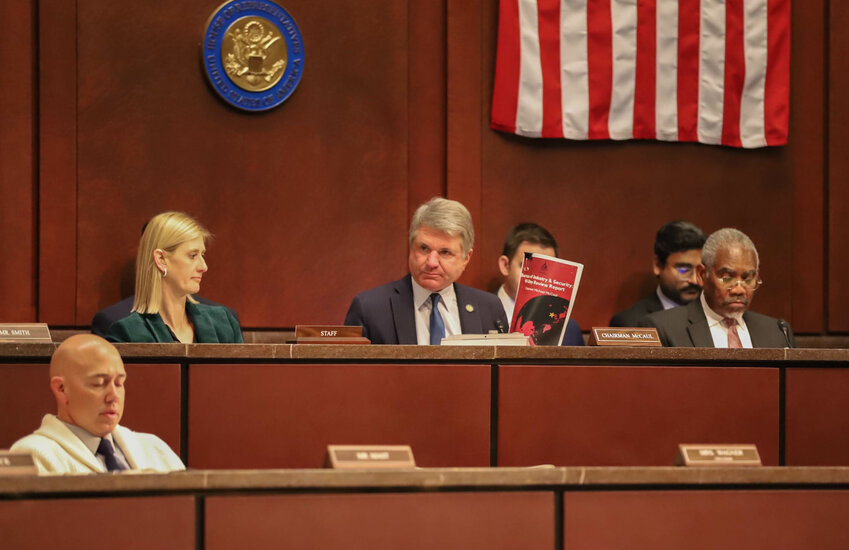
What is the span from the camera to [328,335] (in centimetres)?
345

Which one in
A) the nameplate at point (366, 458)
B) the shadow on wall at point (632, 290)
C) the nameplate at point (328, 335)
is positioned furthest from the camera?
the shadow on wall at point (632, 290)

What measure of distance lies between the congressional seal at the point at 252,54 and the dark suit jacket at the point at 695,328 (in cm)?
241

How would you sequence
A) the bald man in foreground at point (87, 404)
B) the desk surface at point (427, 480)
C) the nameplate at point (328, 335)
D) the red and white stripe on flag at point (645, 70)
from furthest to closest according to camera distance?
the red and white stripe on flag at point (645, 70) → the nameplate at point (328, 335) → the bald man in foreground at point (87, 404) → the desk surface at point (427, 480)

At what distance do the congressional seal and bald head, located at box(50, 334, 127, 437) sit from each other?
10.2 ft

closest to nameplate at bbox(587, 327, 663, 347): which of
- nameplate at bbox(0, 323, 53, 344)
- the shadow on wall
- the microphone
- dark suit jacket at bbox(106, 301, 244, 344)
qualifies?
the microphone

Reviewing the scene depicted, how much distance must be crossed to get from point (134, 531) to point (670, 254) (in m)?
4.12

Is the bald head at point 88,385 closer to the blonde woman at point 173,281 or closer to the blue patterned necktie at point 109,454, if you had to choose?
the blue patterned necktie at point 109,454

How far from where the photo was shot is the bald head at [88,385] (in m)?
2.53

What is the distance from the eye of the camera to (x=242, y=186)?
18.1 feet

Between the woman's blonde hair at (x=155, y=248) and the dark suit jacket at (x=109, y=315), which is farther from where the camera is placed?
the dark suit jacket at (x=109, y=315)

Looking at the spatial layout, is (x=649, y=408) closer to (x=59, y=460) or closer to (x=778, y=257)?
(x=59, y=460)

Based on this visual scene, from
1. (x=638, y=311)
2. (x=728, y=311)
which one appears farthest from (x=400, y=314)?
(x=638, y=311)

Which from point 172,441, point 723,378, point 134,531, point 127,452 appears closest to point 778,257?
point 723,378

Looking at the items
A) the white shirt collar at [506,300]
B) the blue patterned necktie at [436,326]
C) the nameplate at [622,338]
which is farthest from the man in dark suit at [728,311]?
the white shirt collar at [506,300]
